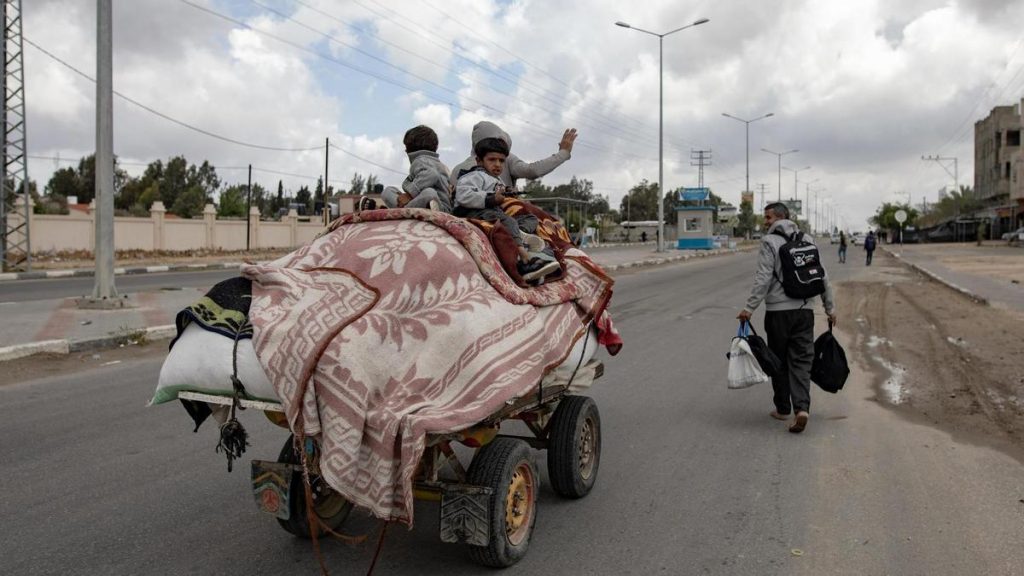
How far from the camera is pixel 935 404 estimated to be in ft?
24.3

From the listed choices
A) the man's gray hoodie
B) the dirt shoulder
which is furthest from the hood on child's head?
the dirt shoulder

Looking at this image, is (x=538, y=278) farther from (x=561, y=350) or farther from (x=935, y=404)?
(x=935, y=404)

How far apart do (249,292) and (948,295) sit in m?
18.8

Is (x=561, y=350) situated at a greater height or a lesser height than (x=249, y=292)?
lesser

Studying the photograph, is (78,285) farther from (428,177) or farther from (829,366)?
(829,366)

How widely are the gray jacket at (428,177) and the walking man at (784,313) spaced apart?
3082 mm

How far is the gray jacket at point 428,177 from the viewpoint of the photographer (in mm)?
4484

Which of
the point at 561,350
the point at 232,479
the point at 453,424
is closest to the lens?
the point at 453,424

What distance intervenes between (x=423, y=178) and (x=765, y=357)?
3.54m

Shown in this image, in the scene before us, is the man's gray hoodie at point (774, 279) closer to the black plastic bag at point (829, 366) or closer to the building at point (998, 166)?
the black plastic bag at point (829, 366)

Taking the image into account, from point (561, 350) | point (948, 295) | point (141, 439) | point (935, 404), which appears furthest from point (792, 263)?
point (948, 295)

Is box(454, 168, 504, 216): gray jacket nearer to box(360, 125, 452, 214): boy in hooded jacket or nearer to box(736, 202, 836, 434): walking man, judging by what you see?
box(360, 125, 452, 214): boy in hooded jacket

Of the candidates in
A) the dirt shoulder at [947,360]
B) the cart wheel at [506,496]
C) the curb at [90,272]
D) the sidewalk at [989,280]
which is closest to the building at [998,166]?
the sidewalk at [989,280]

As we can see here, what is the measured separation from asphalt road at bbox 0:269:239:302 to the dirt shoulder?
50.2 ft
